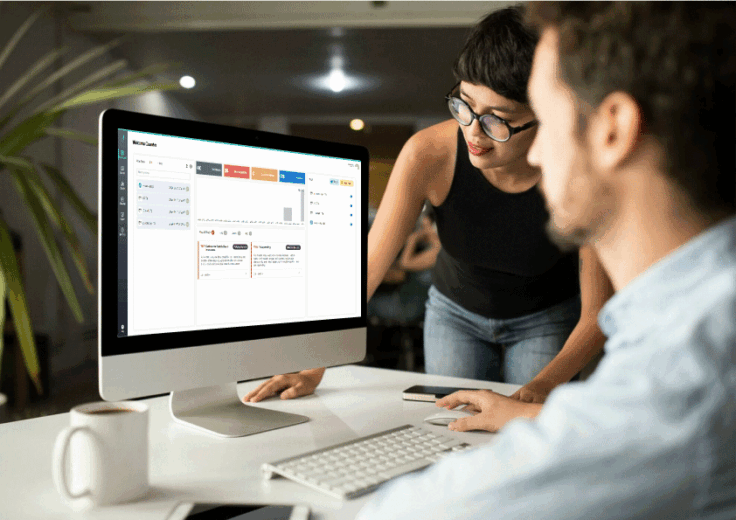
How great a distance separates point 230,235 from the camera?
1.00 m

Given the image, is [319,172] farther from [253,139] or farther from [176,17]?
[176,17]

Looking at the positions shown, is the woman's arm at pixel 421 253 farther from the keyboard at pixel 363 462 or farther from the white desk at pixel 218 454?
the keyboard at pixel 363 462

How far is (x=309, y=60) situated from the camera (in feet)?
15.1

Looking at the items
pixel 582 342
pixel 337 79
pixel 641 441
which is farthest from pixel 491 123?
pixel 337 79

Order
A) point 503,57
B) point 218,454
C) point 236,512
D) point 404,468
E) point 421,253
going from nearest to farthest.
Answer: point 236,512, point 404,468, point 218,454, point 503,57, point 421,253

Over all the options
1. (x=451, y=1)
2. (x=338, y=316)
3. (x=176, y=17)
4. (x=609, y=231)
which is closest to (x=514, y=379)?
(x=338, y=316)

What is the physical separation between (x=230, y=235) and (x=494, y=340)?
1005 mm

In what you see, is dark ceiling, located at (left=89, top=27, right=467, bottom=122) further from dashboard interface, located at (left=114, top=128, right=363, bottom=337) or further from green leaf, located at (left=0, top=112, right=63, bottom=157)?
dashboard interface, located at (left=114, top=128, right=363, bottom=337)

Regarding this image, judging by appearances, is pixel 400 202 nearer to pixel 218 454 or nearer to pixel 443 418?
pixel 443 418

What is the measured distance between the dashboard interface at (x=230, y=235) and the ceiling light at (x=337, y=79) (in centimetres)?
361

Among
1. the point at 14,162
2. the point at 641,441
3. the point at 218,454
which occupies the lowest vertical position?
the point at 218,454

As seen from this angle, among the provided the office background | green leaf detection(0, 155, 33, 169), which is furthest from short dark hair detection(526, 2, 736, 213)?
the office background

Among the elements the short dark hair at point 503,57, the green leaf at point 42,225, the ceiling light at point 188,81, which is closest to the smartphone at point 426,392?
the short dark hair at point 503,57

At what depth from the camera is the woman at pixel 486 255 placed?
1520mm
